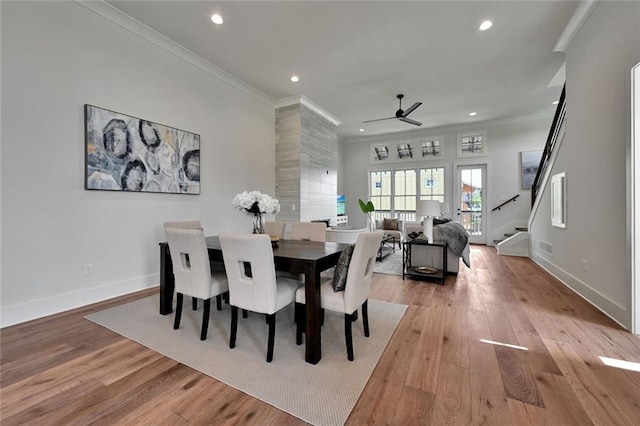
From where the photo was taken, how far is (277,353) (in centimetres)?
192

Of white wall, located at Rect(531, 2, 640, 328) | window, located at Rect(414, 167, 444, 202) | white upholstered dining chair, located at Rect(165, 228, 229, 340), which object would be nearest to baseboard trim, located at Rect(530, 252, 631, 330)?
white wall, located at Rect(531, 2, 640, 328)

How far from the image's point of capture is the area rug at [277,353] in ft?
4.80

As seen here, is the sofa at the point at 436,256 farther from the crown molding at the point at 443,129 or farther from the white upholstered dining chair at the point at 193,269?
the crown molding at the point at 443,129

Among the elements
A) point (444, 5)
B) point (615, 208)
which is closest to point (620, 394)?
point (615, 208)

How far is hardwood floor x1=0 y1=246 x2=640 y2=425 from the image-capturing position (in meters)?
1.34

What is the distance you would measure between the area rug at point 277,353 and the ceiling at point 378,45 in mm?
3255

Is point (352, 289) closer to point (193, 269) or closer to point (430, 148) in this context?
point (193, 269)

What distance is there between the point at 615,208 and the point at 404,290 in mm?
2137

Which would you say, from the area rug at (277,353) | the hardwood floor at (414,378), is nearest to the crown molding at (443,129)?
the hardwood floor at (414,378)

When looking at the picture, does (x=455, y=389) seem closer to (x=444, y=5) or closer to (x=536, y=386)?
(x=536, y=386)

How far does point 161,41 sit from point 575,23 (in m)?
5.04

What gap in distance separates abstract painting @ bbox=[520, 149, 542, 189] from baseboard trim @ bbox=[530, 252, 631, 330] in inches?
129

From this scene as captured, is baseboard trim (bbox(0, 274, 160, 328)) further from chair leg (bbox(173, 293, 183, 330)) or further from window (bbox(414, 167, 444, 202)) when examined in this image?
window (bbox(414, 167, 444, 202))

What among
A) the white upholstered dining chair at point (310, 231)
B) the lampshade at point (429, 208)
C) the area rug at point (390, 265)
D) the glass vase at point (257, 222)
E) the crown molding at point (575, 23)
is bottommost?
the area rug at point (390, 265)
